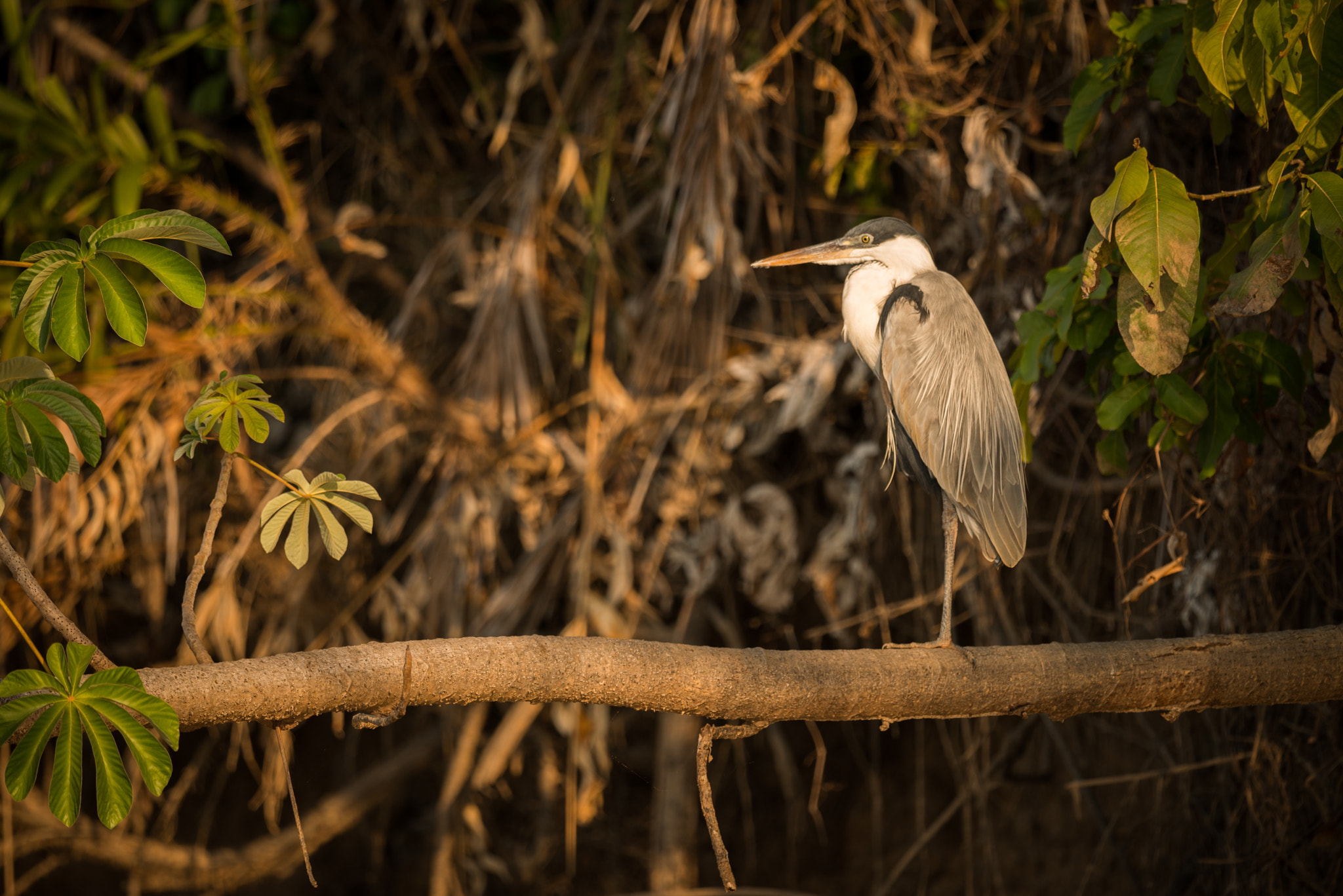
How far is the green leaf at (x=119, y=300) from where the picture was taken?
977 mm

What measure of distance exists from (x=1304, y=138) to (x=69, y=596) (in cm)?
302

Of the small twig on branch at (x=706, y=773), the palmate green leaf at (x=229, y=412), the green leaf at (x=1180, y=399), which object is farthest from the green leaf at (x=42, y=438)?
the green leaf at (x=1180, y=399)

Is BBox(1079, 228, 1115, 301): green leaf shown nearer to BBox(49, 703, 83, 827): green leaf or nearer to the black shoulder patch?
the black shoulder patch

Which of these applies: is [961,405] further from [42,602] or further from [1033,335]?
[42,602]

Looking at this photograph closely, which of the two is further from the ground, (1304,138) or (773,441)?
(1304,138)

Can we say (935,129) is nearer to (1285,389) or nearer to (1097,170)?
(1097,170)

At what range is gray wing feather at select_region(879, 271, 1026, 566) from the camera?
5.59ft

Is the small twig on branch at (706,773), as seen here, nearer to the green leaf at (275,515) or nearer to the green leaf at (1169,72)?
the green leaf at (275,515)

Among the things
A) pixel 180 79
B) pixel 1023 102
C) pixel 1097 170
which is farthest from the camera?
pixel 180 79

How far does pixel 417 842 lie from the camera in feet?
14.4

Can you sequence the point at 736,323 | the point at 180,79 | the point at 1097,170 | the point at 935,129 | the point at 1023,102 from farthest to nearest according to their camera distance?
the point at 180,79
the point at 736,323
the point at 935,129
the point at 1023,102
the point at 1097,170

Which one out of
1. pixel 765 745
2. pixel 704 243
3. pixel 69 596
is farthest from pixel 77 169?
pixel 765 745

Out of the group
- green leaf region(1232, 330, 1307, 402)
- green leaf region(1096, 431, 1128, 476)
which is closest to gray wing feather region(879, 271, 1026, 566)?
green leaf region(1096, 431, 1128, 476)

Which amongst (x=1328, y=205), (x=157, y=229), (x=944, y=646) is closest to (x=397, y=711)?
(x=157, y=229)
